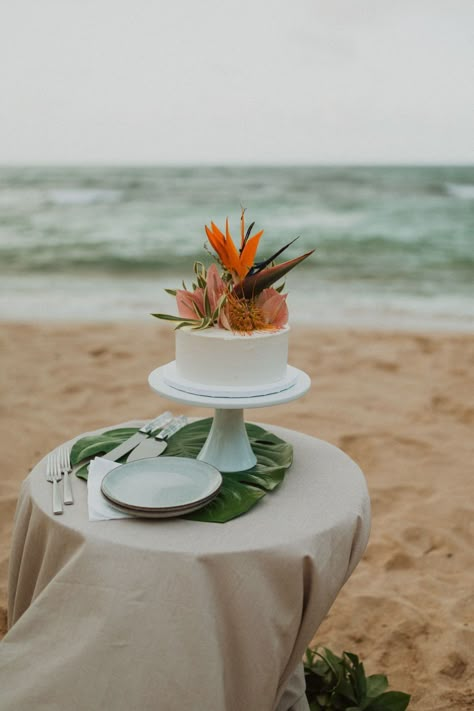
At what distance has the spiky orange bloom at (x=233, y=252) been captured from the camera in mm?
1471

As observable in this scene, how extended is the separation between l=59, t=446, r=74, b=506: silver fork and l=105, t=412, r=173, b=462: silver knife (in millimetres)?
96

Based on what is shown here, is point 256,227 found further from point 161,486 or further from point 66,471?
point 161,486

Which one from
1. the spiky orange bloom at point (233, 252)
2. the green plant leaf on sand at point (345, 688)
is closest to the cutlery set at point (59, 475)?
the spiky orange bloom at point (233, 252)

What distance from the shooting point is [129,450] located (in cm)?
165

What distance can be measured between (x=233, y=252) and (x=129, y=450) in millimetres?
554

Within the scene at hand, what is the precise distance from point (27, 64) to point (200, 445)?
2013 cm

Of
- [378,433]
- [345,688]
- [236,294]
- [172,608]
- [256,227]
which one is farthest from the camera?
[256,227]

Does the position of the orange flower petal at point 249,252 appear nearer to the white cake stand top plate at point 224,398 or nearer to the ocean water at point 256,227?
the white cake stand top plate at point 224,398

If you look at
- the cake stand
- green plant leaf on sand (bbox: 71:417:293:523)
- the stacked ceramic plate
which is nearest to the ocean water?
green plant leaf on sand (bbox: 71:417:293:523)

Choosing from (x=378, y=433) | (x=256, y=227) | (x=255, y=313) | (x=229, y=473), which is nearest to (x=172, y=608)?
(x=229, y=473)

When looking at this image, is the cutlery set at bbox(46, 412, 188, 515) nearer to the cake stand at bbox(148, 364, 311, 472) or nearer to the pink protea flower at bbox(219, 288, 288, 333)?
the cake stand at bbox(148, 364, 311, 472)

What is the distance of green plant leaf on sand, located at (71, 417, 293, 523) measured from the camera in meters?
1.38

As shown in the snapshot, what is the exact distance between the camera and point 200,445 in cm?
170

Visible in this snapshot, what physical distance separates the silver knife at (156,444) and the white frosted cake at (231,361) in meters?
0.21
